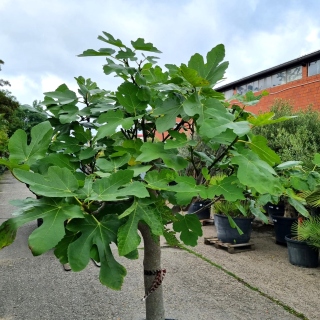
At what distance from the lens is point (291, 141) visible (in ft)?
18.6

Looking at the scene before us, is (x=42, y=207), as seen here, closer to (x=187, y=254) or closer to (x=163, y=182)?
(x=163, y=182)

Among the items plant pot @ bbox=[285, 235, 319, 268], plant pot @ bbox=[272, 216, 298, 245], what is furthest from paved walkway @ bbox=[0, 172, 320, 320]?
plant pot @ bbox=[272, 216, 298, 245]

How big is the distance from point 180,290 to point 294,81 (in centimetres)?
980

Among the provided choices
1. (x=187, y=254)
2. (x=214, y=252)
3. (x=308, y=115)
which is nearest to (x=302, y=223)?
(x=214, y=252)

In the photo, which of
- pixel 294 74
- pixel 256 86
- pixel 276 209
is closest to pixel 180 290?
pixel 276 209

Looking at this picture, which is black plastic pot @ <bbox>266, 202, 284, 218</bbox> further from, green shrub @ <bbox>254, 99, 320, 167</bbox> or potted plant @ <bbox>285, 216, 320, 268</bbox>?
potted plant @ <bbox>285, 216, 320, 268</bbox>

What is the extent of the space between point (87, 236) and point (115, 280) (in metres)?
0.14

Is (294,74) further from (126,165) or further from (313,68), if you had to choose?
(126,165)

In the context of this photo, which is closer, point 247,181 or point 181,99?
point 247,181

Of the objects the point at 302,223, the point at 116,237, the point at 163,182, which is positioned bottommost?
the point at 302,223

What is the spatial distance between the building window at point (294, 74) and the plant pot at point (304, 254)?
9.04 metres

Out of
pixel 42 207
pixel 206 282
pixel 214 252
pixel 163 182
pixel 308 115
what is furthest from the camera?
pixel 308 115

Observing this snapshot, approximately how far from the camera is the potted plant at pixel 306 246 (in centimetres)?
407

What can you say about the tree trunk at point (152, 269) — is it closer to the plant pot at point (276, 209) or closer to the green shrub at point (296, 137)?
the green shrub at point (296, 137)
